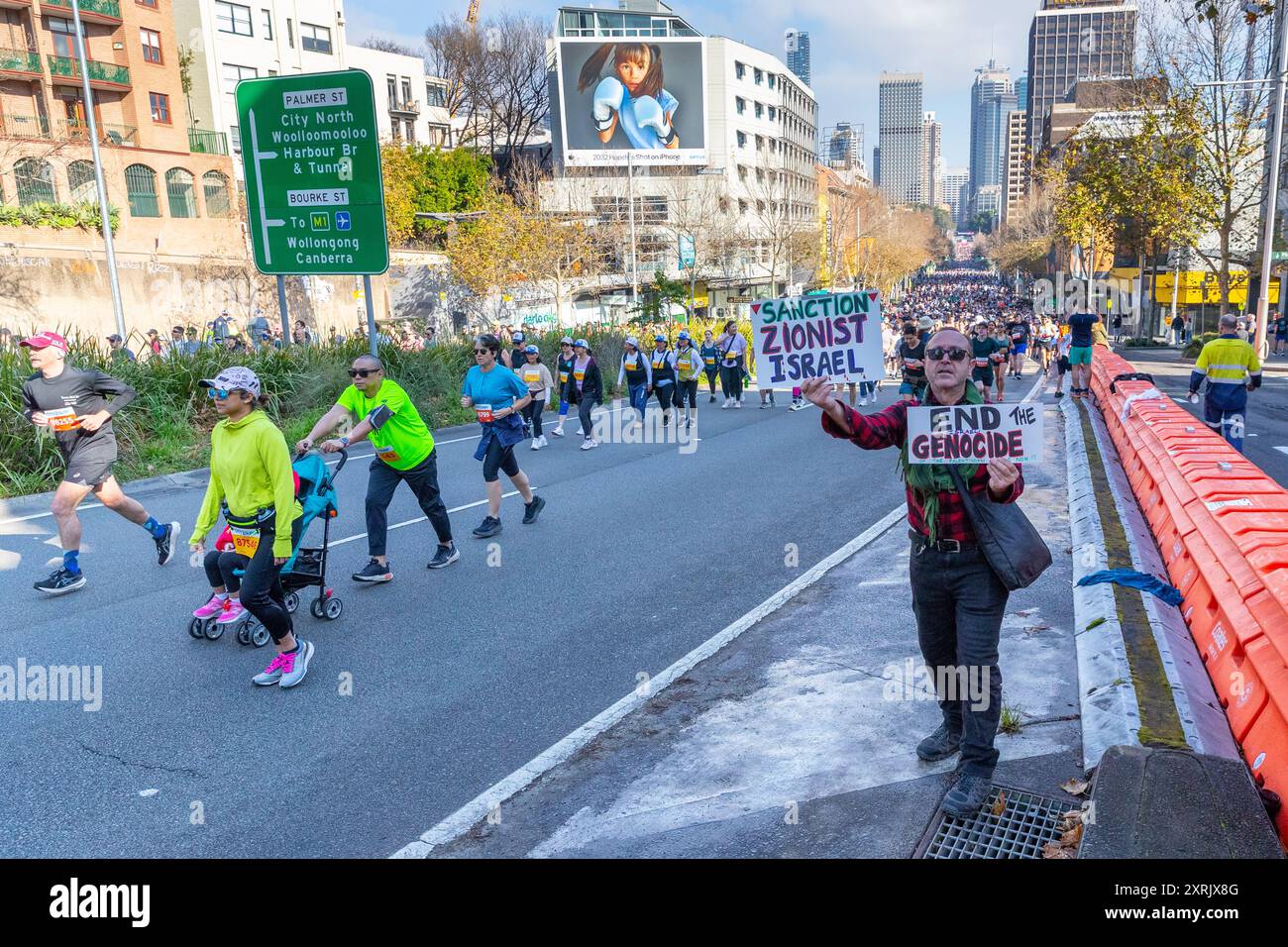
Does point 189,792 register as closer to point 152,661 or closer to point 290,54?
point 152,661

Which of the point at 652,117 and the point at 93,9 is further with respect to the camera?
the point at 652,117

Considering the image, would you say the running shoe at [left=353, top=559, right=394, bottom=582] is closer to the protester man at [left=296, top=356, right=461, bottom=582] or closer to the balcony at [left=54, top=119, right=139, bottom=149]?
the protester man at [left=296, top=356, right=461, bottom=582]

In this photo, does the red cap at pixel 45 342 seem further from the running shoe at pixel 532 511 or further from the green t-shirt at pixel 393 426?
the running shoe at pixel 532 511

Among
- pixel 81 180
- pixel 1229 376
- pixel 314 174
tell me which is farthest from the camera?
pixel 81 180

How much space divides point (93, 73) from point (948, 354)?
4682cm

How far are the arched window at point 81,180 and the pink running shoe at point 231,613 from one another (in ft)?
113

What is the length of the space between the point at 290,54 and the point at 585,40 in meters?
26.2

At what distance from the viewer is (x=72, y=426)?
7.77 m

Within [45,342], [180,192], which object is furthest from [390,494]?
[180,192]

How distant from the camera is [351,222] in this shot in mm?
12883

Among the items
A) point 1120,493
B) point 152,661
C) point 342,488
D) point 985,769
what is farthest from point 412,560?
point 1120,493

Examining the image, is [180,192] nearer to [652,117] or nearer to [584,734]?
[584,734]

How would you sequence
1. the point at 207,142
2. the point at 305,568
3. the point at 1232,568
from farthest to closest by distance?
the point at 207,142 < the point at 305,568 < the point at 1232,568

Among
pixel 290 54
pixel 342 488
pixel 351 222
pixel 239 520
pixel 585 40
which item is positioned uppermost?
pixel 585 40
